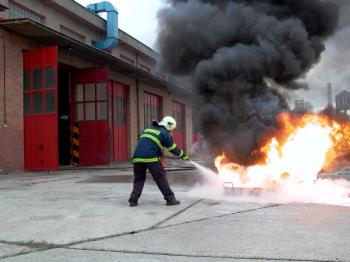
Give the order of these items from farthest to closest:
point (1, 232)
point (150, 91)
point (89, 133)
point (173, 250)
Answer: point (150, 91)
point (89, 133)
point (1, 232)
point (173, 250)

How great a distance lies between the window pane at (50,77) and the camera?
17094 mm

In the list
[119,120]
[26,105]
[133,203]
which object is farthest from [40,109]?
[133,203]

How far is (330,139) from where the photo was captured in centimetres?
934

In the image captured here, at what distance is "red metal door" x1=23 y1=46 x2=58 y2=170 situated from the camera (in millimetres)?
17078

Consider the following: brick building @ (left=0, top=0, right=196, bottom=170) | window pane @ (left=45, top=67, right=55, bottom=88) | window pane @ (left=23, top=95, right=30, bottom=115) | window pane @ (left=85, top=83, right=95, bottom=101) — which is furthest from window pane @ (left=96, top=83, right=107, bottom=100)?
window pane @ (left=23, top=95, right=30, bottom=115)

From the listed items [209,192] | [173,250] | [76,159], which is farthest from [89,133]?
[173,250]

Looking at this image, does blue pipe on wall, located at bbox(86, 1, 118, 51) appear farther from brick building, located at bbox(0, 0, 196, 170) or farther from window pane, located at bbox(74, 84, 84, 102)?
window pane, located at bbox(74, 84, 84, 102)

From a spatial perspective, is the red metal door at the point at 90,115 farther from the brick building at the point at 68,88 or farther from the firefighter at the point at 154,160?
the firefighter at the point at 154,160

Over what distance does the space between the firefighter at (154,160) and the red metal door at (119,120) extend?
603 inches

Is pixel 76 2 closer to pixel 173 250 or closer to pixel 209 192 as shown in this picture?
pixel 209 192

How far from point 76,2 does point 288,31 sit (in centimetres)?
1632

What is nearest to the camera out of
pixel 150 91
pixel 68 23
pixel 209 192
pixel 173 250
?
pixel 173 250

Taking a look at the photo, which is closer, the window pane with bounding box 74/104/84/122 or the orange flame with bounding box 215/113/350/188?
the orange flame with bounding box 215/113/350/188

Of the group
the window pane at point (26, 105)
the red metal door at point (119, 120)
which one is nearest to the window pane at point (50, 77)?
the window pane at point (26, 105)
